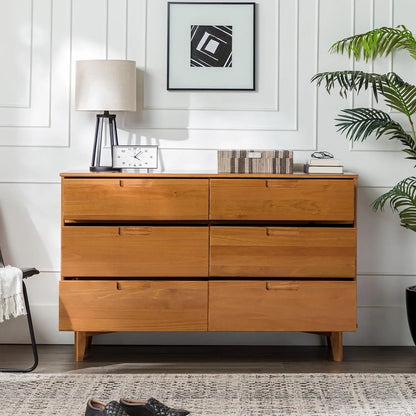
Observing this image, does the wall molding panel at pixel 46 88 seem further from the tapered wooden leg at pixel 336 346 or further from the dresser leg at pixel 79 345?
the tapered wooden leg at pixel 336 346

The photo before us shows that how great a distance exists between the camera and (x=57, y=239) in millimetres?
3670

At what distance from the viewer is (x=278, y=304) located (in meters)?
3.21

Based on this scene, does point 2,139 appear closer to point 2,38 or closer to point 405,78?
point 2,38

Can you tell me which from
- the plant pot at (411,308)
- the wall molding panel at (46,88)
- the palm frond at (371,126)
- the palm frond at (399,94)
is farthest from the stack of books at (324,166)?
the wall molding panel at (46,88)

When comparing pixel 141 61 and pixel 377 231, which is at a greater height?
pixel 141 61

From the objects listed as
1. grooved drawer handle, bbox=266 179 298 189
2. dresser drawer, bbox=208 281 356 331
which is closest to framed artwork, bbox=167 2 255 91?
grooved drawer handle, bbox=266 179 298 189

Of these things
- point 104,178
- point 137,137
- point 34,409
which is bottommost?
point 34,409

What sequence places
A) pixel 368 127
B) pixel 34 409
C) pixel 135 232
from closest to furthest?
pixel 34 409
pixel 135 232
pixel 368 127

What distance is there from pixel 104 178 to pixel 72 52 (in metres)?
0.82

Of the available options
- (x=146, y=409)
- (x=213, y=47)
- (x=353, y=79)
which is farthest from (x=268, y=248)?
(x=146, y=409)

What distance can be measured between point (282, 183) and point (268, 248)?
11.9 inches

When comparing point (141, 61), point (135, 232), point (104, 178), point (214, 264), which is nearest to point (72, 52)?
point (141, 61)

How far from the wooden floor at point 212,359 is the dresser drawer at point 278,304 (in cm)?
19

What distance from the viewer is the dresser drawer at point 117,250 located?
3207 mm
